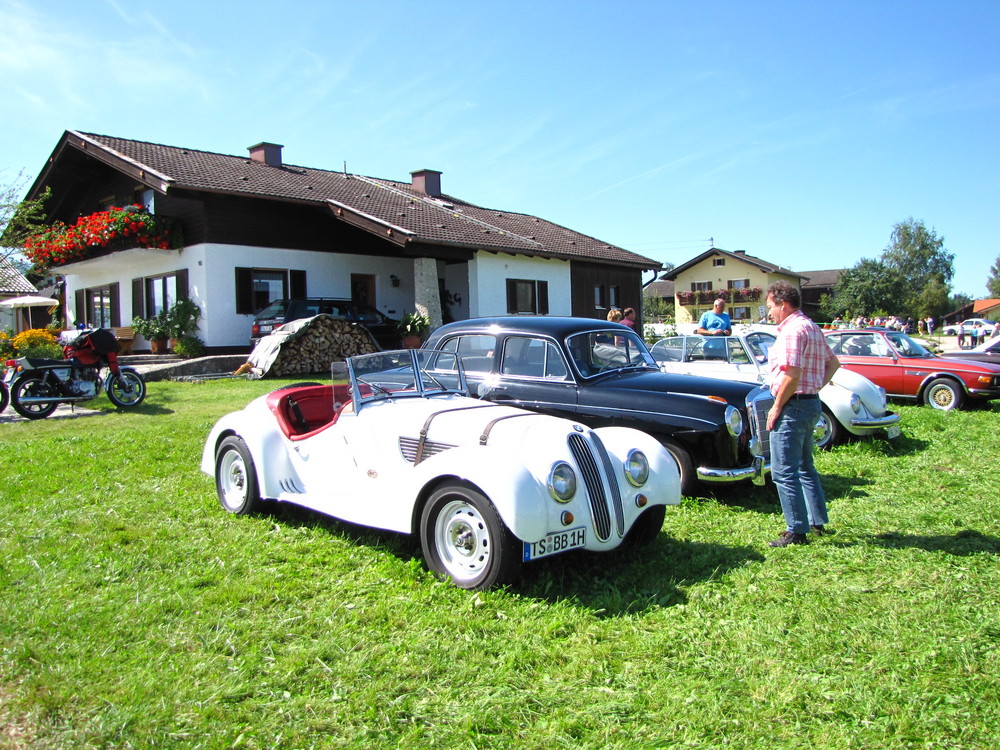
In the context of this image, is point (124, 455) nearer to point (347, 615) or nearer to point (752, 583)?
point (347, 615)

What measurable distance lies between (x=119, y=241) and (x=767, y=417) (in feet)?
61.5

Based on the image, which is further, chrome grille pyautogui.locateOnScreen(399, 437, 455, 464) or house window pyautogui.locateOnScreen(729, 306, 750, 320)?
house window pyautogui.locateOnScreen(729, 306, 750, 320)

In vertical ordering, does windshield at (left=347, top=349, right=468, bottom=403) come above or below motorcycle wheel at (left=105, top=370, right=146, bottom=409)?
above

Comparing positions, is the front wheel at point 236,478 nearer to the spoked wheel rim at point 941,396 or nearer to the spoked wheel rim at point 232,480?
the spoked wheel rim at point 232,480

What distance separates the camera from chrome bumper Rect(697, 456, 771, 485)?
5.87m

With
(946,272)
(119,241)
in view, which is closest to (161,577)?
(119,241)

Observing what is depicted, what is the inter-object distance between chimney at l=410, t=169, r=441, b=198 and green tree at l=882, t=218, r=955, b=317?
205 ft

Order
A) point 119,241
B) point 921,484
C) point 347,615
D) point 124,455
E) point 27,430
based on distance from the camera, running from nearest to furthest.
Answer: point 347,615, point 921,484, point 124,455, point 27,430, point 119,241

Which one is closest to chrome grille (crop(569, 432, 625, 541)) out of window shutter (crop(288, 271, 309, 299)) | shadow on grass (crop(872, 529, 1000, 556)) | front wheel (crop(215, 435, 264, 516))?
shadow on grass (crop(872, 529, 1000, 556))

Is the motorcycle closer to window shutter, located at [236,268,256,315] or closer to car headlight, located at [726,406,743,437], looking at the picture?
window shutter, located at [236,268,256,315]

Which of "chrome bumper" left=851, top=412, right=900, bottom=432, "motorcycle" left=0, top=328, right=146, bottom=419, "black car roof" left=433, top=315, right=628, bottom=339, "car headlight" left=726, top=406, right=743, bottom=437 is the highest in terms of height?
"black car roof" left=433, top=315, right=628, bottom=339

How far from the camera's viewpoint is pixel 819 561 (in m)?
4.58

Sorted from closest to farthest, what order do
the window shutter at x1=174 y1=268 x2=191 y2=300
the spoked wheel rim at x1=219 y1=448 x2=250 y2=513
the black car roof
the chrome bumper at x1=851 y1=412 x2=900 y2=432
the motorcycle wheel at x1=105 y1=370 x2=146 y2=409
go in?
the spoked wheel rim at x1=219 y1=448 x2=250 y2=513, the black car roof, the chrome bumper at x1=851 y1=412 x2=900 y2=432, the motorcycle wheel at x1=105 y1=370 x2=146 y2=409, the window shutter at x1=174 y1=268 x2=191 y2=300

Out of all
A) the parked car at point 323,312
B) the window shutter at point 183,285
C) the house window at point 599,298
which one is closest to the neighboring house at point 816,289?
the house window at point 599,298
